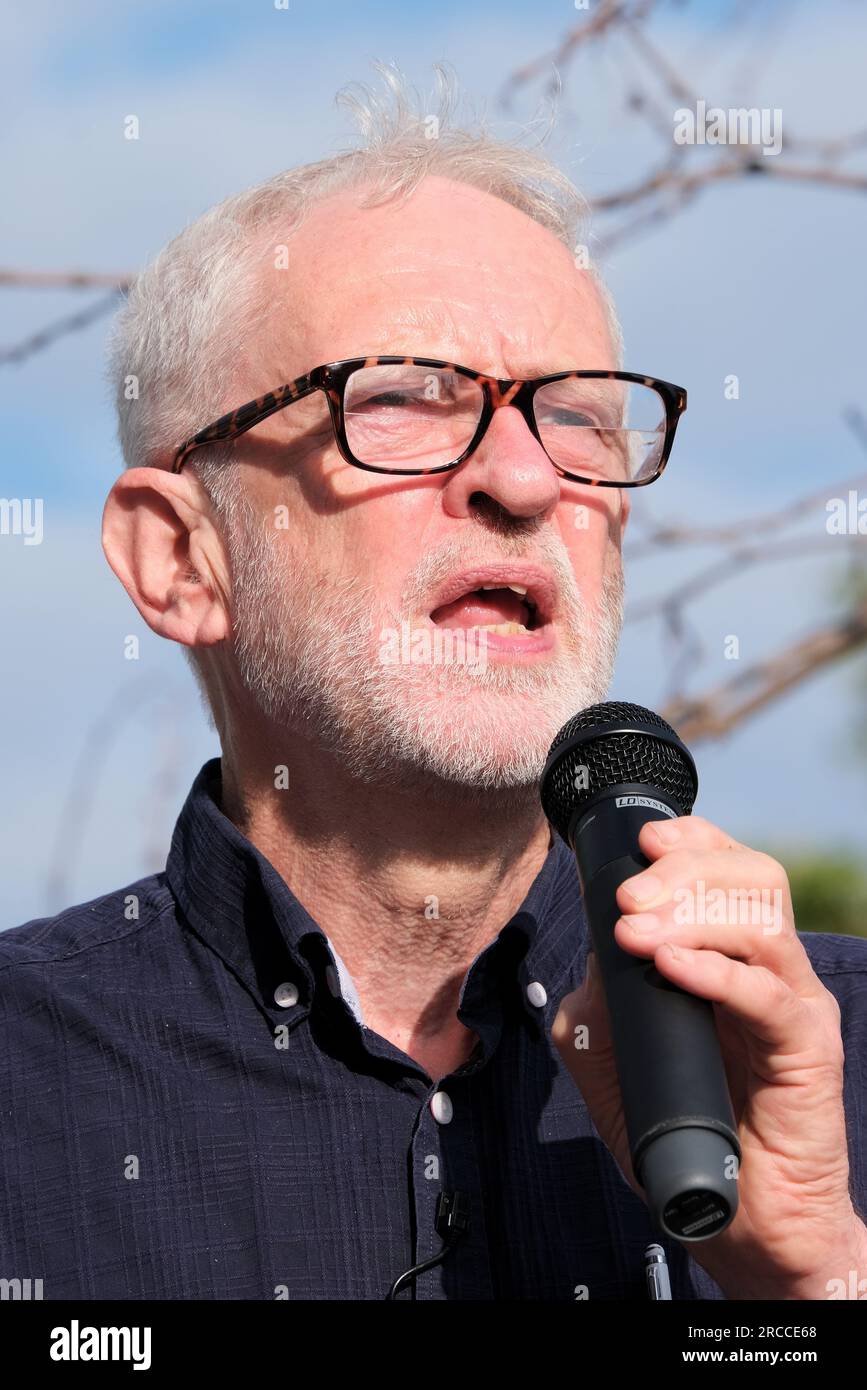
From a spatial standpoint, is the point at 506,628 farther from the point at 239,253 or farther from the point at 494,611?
the point at 239,253

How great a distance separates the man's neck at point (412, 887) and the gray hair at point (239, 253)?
641 mm

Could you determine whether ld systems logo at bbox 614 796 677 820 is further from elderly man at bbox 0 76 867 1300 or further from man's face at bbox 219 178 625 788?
man's face at bbox 219 178 625 788

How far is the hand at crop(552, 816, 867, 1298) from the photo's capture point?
1649mm

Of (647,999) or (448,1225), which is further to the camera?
(448,1225)

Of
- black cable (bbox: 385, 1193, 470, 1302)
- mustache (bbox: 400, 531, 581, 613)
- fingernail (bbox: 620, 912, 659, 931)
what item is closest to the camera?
fingernail (bbox: 620, 912, 659, 931)

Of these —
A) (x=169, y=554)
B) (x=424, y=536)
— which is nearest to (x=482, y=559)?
(x=424, y=536)

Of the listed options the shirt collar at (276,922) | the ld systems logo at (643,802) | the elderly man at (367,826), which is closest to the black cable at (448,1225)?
the elderly man at (367,826)

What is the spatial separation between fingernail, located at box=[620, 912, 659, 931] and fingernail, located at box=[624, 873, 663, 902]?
16 millimetres

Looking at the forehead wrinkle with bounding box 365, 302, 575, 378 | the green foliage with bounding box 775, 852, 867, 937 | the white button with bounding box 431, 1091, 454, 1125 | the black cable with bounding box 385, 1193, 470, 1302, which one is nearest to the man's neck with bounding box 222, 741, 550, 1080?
the white button with bounding box 431, 1091, 454, 1125

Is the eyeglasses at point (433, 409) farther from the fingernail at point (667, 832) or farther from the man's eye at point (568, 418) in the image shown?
the fingernail at point (667, 832)

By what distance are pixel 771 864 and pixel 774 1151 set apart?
16.2 inches

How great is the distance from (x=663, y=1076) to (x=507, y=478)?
4.12 feet

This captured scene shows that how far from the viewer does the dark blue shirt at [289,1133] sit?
2295mm

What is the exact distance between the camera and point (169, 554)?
3.03 meters
